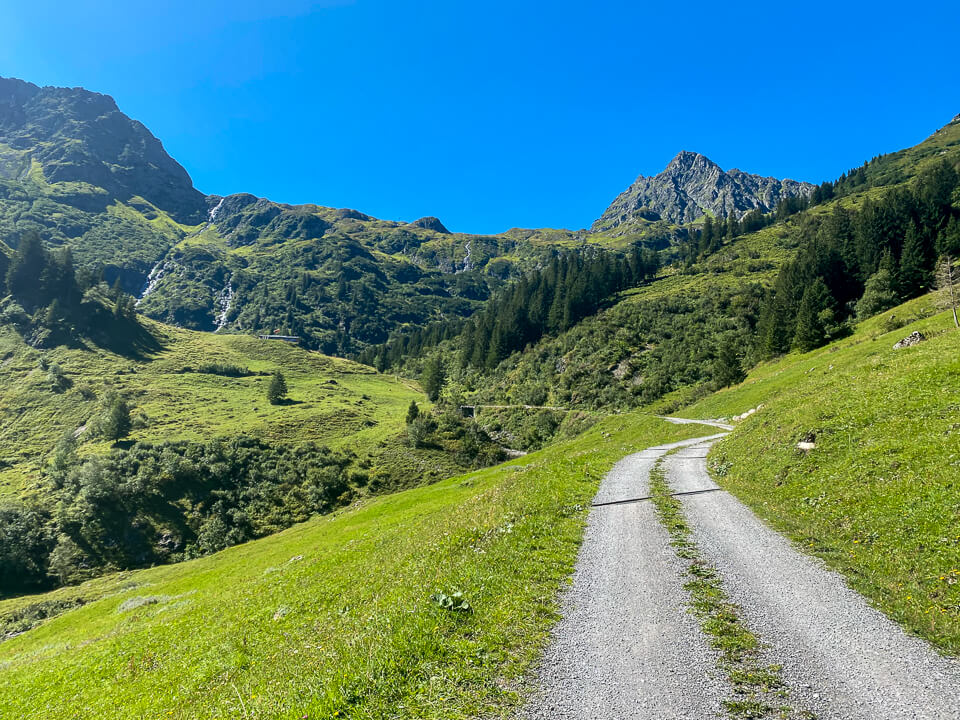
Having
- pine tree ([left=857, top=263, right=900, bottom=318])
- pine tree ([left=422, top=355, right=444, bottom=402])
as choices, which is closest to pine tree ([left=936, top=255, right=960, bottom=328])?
pine tree ([left=857, top=263, right=900, bottom=318])

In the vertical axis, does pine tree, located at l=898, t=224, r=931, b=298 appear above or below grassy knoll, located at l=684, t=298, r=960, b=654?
above

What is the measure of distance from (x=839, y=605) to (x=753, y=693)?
4778mm

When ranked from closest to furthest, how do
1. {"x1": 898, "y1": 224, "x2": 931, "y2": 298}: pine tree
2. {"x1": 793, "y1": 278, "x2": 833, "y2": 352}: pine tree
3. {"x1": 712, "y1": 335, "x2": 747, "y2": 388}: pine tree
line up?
{"x1": 793, "y1": 278, "x2": 833, "y2": 352}: pine tree
{"x1": 712, "y1": 335, "x2": 747, "y2": 388}: pine tree
{"x1": 898, "y1": 224, "x2": 931, "y2": 298}: pine tree

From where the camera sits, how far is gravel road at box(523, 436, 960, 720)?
6.30 metres

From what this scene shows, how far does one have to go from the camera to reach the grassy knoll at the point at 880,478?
9.66 m

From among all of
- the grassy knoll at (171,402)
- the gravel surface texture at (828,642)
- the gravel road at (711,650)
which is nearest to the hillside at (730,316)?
the grassy knoll at (171,402)

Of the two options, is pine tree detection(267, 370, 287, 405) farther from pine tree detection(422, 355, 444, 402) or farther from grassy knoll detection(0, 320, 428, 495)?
pine tree detection(422, 355, 444, 402)

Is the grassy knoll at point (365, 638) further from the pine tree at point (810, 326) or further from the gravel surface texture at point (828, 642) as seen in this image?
the pine tree at point (810, 326)

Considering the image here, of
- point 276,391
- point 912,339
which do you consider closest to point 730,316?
point 912,339

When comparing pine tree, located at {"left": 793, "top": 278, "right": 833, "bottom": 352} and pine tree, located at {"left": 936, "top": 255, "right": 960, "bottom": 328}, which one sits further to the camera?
pine tree, located at {"left": 793, "top": 278, "right": 833, "bottom": 352}

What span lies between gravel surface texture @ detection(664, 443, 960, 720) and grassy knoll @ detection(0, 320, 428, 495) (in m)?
94.5

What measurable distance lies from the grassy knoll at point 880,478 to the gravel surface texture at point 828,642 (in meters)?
0.70

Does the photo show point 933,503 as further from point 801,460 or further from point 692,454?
point 692,454

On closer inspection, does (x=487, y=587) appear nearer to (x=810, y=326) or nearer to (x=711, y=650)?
(x=711, y=650)
